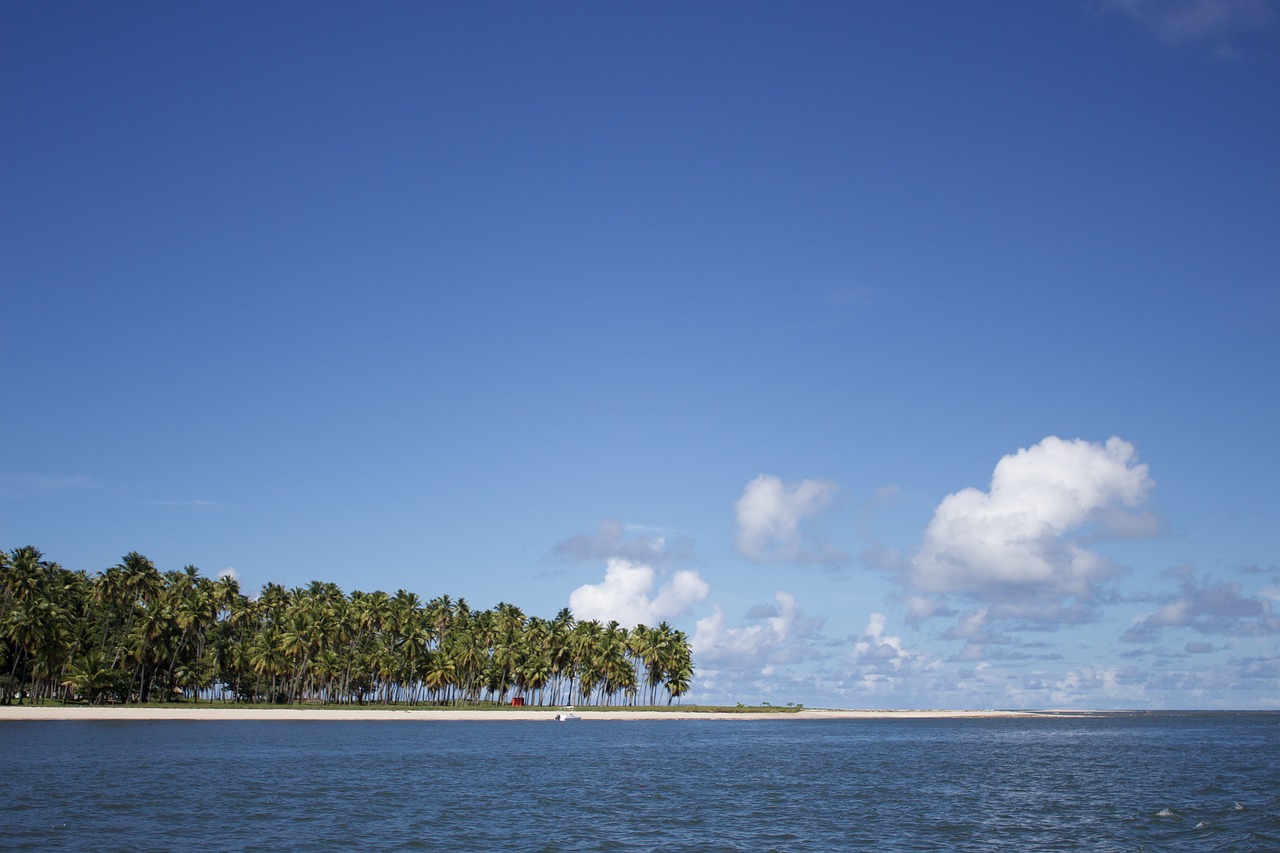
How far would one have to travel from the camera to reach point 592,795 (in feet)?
171

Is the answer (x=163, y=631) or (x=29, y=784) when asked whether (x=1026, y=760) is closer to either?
(x=29, y=784)

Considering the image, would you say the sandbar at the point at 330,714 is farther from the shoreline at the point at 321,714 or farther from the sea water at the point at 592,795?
the sea water at the point at 592,795

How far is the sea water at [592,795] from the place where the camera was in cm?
3775

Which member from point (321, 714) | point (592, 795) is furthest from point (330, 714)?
point (592, 795)

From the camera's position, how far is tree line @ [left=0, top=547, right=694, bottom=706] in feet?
393

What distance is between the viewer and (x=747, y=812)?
1820 inches

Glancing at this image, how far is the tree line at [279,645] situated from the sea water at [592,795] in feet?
98.5

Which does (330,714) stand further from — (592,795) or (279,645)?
(592,795)

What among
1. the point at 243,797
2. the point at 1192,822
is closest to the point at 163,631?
the point at 243,797

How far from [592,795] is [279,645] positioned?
97199 millimetres

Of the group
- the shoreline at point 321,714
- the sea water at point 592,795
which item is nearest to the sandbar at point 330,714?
the shoreline at point 321,714

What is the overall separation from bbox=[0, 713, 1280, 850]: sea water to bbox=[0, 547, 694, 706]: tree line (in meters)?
30.0

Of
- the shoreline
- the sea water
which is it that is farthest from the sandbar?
the sea water

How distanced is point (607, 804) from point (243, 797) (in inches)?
695
